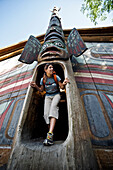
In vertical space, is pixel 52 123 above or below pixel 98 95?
below

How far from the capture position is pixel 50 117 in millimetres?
1266

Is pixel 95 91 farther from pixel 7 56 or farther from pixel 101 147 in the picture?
pixel 7 56

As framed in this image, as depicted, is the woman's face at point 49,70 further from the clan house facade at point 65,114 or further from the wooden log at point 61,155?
the wooden log at point 61,155

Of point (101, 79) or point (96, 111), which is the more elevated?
point (101, 79)

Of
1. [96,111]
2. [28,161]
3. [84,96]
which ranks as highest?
[84,96]

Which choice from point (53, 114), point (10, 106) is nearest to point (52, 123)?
point (53, 114)

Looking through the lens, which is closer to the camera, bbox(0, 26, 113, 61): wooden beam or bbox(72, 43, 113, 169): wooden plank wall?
bbox(72, 43, 113, 169): wooden plank wall

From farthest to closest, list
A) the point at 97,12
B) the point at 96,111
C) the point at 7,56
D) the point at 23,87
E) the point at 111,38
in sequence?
the point at 97,12 < the point at 7,56 < the point at 111,38 < the point at 23,87 < the point at 96,111

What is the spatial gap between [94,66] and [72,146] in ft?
7.85

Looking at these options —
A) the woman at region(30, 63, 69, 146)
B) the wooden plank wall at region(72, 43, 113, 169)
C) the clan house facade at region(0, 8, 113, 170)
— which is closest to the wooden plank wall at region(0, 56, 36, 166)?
the clan house facade at region(0, 8, 113, 170)

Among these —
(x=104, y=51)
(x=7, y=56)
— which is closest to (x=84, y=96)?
(x=104, y=51)

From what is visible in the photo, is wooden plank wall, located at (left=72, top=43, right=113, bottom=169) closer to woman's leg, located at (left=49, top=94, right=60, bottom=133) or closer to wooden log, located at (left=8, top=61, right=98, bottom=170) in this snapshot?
wooden log, located at (left=8, top=61, right=98, bottom=170)

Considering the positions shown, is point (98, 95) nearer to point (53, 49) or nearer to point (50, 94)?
point (50, 94)

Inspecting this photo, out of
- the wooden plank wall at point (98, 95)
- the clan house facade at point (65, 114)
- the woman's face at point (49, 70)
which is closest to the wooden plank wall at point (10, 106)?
the clan house facade at point (65, 114)
